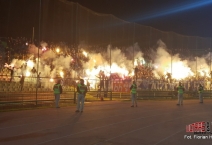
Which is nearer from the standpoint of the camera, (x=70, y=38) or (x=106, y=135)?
(x=106, y=135)

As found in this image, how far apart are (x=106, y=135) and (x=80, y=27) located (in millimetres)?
22042

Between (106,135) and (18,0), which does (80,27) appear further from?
(106,135)

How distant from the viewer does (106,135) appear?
835 cm

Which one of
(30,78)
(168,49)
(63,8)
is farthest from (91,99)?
(168,49)

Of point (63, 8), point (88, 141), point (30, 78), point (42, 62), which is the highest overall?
point (63, 8)

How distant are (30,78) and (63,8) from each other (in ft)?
35.4

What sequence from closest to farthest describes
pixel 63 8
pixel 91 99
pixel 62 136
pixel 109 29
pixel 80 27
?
pixel 62 136, pixel 91 99, pixel 63 8, pixel 80 27, pixel 109 29

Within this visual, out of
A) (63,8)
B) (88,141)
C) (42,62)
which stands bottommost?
A: (88,141)

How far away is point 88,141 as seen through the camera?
7.46 m

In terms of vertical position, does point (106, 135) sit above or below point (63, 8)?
below

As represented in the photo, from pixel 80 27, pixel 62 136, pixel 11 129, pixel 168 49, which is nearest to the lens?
pixel 62 136

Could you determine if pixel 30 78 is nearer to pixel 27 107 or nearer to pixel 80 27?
pixel 27 107

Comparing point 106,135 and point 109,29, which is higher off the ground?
point 109,29

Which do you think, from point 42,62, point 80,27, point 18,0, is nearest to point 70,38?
point 80,27
